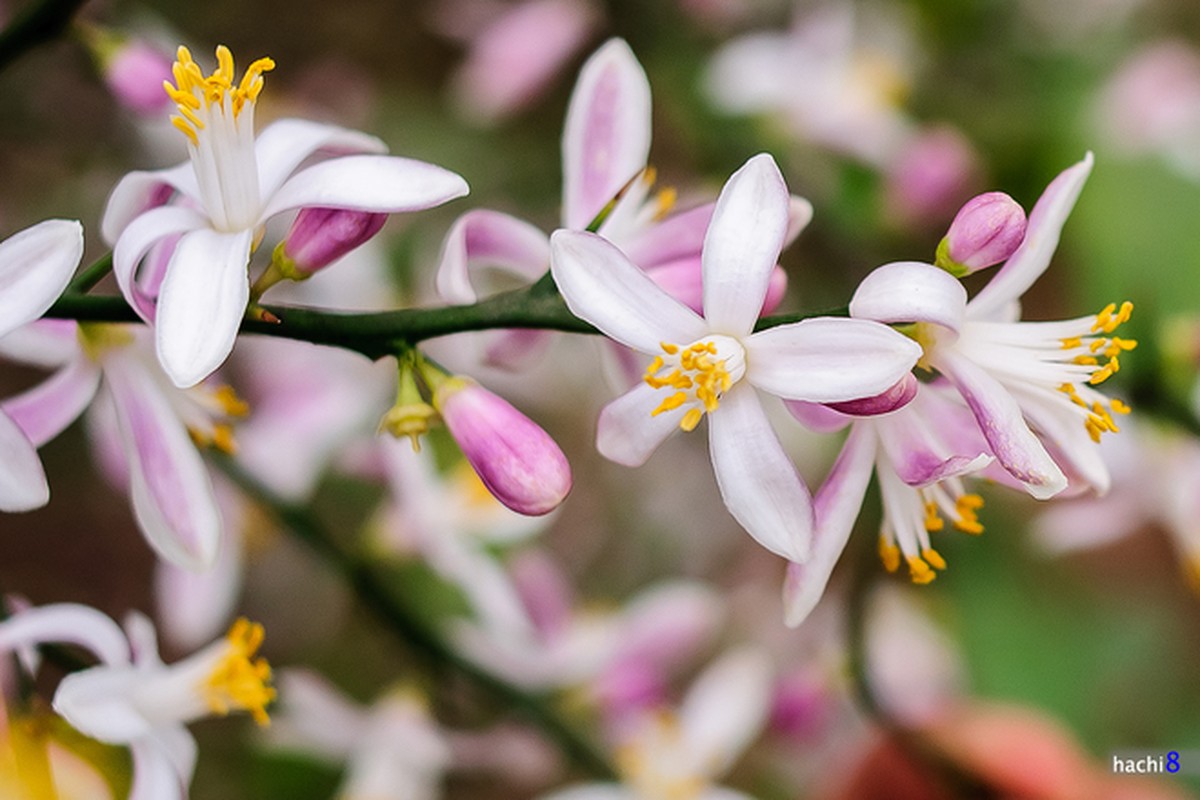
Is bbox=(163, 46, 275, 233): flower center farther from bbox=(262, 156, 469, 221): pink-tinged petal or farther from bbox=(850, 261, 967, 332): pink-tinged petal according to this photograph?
bbox=(850, 261, 967, 332): pink-tinged petal

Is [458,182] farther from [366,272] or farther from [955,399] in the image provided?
[366,272]

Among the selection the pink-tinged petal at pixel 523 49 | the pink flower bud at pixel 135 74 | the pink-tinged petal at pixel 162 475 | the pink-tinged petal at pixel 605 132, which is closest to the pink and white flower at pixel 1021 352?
the pink-tinged petal at pixel 605 132

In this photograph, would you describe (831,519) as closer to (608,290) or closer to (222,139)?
(608,290)

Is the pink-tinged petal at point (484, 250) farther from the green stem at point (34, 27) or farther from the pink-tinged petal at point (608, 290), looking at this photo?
the green stem at point (34, 27)

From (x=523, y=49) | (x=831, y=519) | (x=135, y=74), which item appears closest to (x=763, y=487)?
(x=831, y=519)

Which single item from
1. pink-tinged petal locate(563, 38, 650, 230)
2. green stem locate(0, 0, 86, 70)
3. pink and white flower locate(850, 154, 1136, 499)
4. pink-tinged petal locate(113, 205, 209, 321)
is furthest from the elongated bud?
green stem locate(0, 0, 86, 70)

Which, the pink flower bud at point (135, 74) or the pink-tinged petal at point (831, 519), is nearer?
the pink-tinged petal at point (831, 519)
